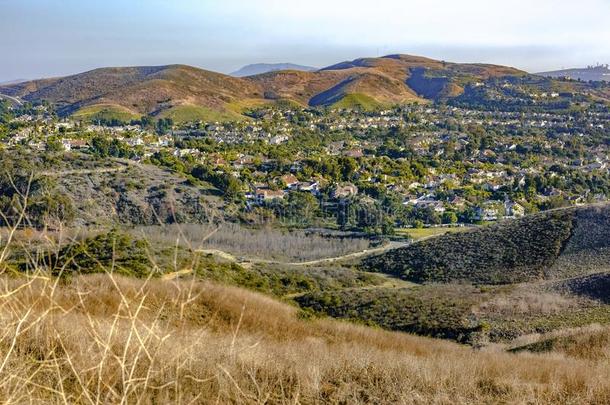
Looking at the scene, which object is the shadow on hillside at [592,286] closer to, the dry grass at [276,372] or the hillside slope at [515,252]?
the hillside slope at [515,252]

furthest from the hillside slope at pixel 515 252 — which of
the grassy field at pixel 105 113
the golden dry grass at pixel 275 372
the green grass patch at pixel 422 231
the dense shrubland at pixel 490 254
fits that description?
the grassy field at pixel 105 113

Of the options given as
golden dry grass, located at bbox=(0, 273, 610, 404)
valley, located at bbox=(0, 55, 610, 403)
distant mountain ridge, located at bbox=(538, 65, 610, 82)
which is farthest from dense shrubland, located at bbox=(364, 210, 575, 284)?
distant mountain ridge, located at bbox=(538, 65, 610, 82)

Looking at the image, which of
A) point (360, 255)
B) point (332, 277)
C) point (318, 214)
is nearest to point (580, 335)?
point (332, 277)

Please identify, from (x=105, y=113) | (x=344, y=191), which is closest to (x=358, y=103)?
(x=105, y=113)

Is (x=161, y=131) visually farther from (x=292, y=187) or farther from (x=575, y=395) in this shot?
(x=575, y=395)

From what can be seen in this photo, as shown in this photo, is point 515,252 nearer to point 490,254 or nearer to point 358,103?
point 490,254
